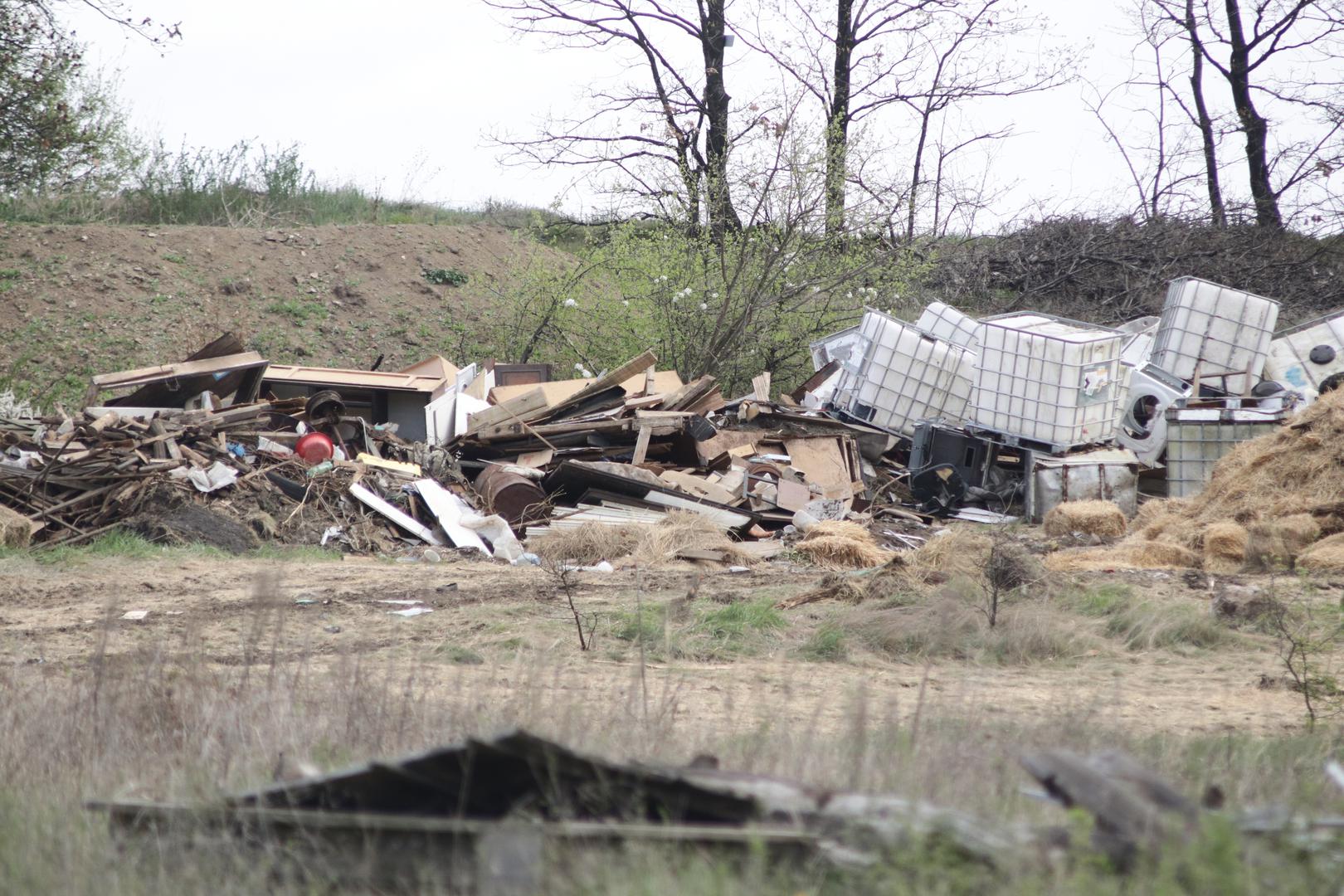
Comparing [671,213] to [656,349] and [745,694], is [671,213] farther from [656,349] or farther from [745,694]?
[745,694]

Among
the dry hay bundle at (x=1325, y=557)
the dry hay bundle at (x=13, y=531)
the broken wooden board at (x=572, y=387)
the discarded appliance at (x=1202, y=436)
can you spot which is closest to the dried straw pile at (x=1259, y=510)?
the dry hay bundle at (x=1325, y=557)

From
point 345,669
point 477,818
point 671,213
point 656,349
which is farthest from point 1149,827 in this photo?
point 671,213

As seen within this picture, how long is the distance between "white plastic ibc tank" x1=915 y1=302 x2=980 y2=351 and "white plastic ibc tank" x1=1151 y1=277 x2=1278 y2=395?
2.61 metres

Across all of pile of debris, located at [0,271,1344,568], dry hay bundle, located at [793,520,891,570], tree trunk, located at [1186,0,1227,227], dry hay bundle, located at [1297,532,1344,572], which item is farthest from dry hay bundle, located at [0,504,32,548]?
tree trunk, located at [1186,0,1227,227]

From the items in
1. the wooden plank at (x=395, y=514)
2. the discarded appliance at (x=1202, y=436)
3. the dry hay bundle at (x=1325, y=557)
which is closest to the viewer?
the dry hay bundle at (x=1325, y=557)

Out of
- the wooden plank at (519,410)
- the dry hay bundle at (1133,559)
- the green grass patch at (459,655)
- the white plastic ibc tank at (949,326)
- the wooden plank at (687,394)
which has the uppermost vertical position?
the white plastic ibc tank at (949,326)

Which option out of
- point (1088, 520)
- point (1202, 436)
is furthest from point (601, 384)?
point (1202, 436)

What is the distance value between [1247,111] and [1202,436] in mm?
17139

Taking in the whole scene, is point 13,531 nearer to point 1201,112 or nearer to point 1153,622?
point 1153,622

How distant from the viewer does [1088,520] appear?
11133 mm

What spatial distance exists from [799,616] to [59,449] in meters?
7.35

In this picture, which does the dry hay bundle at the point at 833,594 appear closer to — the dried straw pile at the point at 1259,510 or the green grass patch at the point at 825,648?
the green grass patch at the point at 825,648

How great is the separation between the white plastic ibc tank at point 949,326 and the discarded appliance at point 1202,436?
283 cm

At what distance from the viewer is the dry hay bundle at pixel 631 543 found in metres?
10.2
